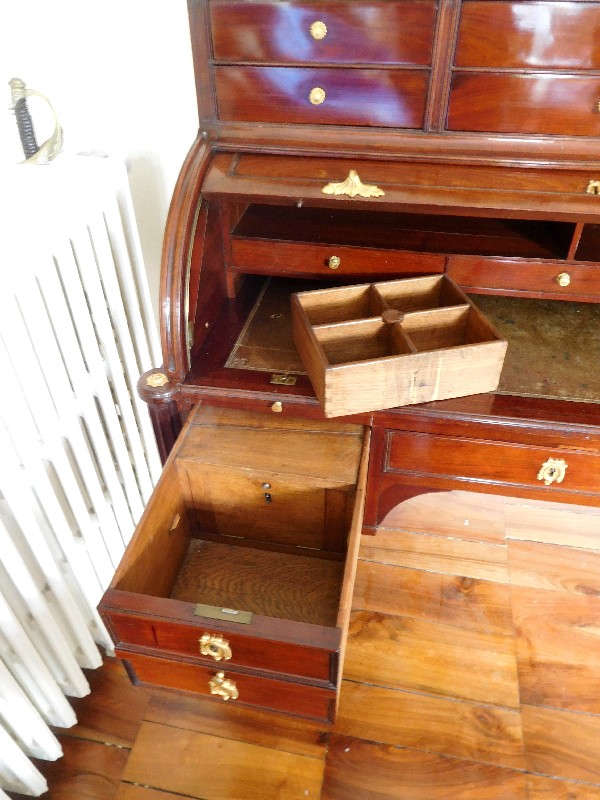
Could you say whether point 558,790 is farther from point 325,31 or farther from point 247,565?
point 325,31

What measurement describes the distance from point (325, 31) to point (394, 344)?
1.88 feet

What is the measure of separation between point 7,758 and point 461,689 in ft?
3.10

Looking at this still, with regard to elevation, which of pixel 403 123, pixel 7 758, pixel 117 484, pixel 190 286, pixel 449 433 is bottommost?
pixel 7 758

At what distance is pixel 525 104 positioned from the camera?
3.46ft

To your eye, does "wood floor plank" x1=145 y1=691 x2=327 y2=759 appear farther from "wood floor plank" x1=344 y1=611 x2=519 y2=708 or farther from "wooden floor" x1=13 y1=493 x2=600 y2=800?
"wood floor plank" x1=344 y1=611 x2=519 y2=708

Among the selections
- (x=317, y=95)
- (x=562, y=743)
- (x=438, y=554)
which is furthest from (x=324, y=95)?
(x=562, y=743)

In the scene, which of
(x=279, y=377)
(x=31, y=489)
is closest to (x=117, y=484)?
(x=31, y=489)

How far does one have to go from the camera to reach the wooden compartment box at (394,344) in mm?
1019

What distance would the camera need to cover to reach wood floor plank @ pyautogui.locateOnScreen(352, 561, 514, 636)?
146 cm

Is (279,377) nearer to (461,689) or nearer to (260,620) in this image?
(260,620)

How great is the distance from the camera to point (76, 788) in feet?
3.99

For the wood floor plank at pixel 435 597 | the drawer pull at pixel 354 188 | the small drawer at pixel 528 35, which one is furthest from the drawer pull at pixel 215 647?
the small drawer at pixel 528 35

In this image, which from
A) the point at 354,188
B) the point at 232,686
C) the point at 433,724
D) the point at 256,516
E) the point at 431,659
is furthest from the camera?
the point at 431,659

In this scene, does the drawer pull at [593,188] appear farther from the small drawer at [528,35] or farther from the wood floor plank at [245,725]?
the wood floor plank at [245,725]
